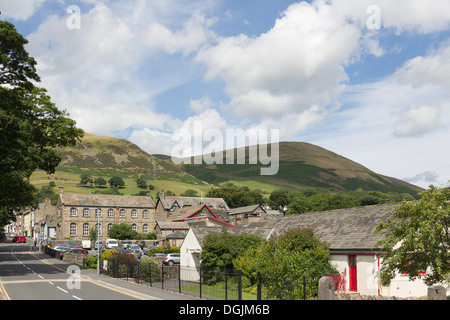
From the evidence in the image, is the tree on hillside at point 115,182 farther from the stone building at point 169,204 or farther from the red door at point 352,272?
the red door at point 352,272

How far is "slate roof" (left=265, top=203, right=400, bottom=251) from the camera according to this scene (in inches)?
1121

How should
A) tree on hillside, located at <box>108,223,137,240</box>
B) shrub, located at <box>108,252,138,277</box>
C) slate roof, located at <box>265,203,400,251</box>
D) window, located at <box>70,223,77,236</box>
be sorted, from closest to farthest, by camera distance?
1. slate roof, located at <box>265,203,400,251</box>
2. shrub, located at <box>108,252,138,277</box>
3. tree on hillside, located at <box>108,223,137,240</box>
4. window, located at <box>70,223,77,236</box>

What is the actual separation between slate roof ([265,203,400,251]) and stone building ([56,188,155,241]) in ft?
219

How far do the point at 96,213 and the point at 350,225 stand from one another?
77.2 metres

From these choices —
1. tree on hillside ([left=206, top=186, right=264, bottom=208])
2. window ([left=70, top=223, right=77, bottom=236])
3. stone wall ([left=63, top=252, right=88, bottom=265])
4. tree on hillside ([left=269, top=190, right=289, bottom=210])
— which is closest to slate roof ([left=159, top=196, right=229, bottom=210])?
tree on hillside ([left=206, top=186, right=264, bottom=208])

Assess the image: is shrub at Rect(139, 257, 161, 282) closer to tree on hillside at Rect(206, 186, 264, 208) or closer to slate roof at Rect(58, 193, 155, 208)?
slate roof at Rect(58, 193, 155, 208)

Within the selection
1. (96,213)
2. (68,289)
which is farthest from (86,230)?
(68,289)

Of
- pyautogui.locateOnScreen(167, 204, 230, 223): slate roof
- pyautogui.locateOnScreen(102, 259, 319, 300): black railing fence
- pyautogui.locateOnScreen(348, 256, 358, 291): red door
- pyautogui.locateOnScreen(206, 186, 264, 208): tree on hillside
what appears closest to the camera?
pyautogui.locateOnScreen(102, 259, 319, 300): black railing fence

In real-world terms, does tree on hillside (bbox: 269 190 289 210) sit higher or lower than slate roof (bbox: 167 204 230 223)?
higher

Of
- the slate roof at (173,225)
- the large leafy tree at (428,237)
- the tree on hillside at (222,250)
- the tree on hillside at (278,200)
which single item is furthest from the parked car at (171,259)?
the tree on hillside at (278,200)

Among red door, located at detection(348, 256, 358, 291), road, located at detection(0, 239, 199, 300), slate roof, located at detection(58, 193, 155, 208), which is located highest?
slate roof, located at detection(58, 193, 155, 208)

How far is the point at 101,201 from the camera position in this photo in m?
100
